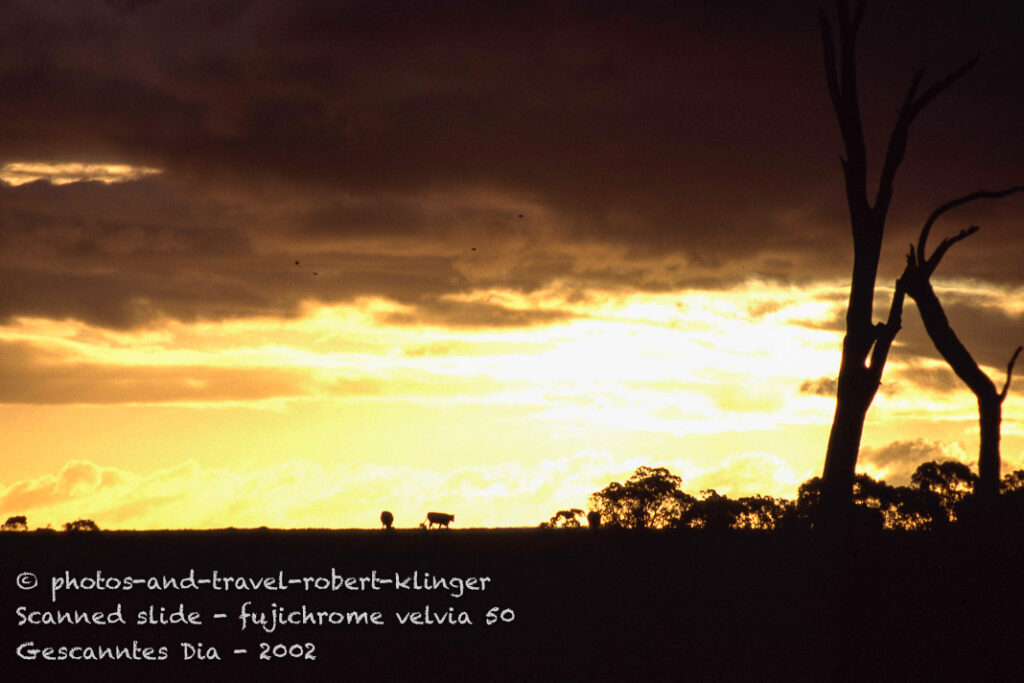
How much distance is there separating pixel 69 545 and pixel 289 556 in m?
12.3

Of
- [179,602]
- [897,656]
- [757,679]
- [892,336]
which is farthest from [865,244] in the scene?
[179,602]

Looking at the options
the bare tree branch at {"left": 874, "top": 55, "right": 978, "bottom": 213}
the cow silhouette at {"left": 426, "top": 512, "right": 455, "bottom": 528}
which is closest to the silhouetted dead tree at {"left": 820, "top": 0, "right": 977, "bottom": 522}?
the bare tree branch at {"left": 874, "top": 55, "right": 978, "bottom": 213}

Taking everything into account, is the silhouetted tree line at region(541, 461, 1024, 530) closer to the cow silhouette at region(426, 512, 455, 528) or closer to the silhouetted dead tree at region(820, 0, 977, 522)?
the silhouetted dead tree at region(820, 0, 977, 522)

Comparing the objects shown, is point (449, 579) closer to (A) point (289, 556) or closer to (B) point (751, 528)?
(A) point (289, 556)

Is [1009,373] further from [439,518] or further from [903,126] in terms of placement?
[439,518]

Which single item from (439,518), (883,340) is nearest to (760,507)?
(883,340)

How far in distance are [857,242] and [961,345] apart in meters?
7.71

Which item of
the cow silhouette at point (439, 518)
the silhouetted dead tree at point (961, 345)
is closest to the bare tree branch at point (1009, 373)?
the silhouetted dead tree at point (961, 345)

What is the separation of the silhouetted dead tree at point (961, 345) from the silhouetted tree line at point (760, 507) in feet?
5.40

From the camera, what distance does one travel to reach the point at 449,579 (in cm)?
2673

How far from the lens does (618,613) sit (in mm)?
23516

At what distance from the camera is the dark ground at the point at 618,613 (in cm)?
1992

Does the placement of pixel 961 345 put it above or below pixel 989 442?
above

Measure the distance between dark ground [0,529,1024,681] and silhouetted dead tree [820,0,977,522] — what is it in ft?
16.7
